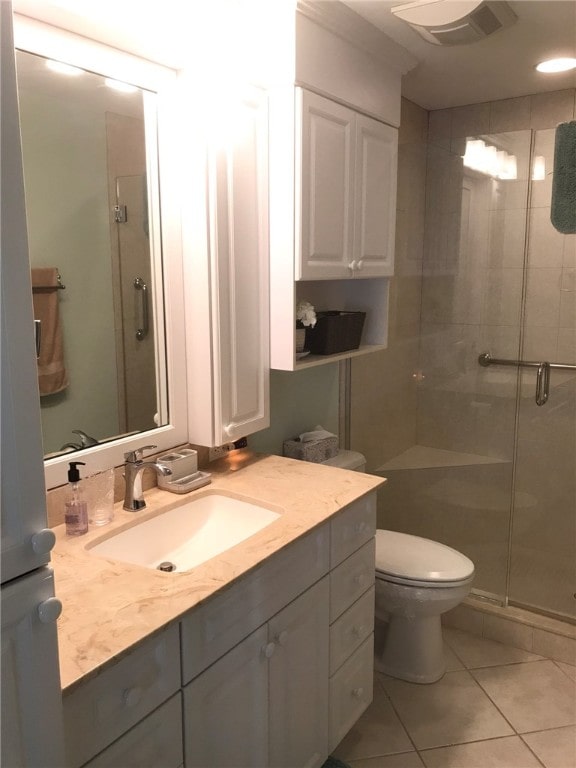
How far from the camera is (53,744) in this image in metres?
0.90

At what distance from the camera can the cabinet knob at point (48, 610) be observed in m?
0.85

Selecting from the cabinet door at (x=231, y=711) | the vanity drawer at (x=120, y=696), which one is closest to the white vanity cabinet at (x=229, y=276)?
the cabinet door at (x=231, y=711)

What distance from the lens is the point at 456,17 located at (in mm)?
1873

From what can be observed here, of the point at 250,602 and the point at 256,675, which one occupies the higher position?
the point at 250,602

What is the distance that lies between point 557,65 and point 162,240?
1670mm

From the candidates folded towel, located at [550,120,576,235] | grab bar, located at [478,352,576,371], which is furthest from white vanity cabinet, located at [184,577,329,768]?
grab bar, located at [478,352,576,371]

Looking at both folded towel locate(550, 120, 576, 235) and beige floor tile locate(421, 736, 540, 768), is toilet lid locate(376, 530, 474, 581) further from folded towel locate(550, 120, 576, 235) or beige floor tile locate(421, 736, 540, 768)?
folded towel locate(550, 120, 576, 235)

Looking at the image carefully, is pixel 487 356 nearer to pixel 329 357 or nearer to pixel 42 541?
pixel 329 357

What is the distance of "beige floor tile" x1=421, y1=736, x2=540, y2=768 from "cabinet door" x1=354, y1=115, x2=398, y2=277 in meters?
1.62

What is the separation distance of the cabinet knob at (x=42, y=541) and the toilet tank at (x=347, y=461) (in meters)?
1.58

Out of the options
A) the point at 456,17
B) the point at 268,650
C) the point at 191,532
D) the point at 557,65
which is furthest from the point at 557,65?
the point at 268,650

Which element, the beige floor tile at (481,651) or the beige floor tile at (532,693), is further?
the beige floor tile at (481,651)

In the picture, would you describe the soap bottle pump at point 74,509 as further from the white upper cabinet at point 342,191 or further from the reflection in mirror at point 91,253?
Result: the white upper cabinet at point 342,191

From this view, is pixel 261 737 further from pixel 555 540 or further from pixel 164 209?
pixel 555 540
